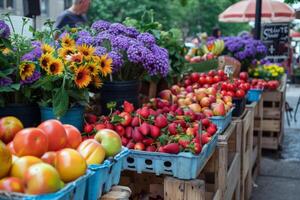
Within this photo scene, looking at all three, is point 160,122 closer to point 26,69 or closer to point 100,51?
point 100,51

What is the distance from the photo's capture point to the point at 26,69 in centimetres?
178

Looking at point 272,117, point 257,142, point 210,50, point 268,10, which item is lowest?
point 257,142

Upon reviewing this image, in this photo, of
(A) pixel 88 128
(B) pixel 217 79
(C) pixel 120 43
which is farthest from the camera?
(B) pixel 217 79

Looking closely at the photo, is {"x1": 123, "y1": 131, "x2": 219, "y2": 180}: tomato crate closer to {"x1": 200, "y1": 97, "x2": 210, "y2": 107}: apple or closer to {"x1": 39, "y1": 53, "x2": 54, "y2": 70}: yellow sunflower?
{"x1": 39, "y1": 53, "x2": 54, "y2": 70}: yellow sunflower

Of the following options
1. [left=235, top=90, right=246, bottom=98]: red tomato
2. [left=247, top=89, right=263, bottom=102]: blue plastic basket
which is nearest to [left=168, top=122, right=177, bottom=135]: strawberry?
[left=235, top=90, right=246, bottom=98]: red tomato

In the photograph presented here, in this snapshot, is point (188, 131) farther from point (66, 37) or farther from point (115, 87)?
point (66, 37)

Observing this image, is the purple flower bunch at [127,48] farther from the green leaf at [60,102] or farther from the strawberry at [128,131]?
the green leaf at [60,102]

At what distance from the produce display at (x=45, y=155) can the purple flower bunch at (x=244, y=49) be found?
410 cm

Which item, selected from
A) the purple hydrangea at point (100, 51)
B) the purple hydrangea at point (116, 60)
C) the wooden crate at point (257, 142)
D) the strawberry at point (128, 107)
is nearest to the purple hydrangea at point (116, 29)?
the purple hydrangea at point (116, 60)

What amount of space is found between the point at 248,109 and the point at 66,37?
91.5 inches

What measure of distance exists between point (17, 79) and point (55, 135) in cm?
52

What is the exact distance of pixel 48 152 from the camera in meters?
1.35

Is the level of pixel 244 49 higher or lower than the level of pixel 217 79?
higher

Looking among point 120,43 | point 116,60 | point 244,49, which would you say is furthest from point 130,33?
point 244,49
